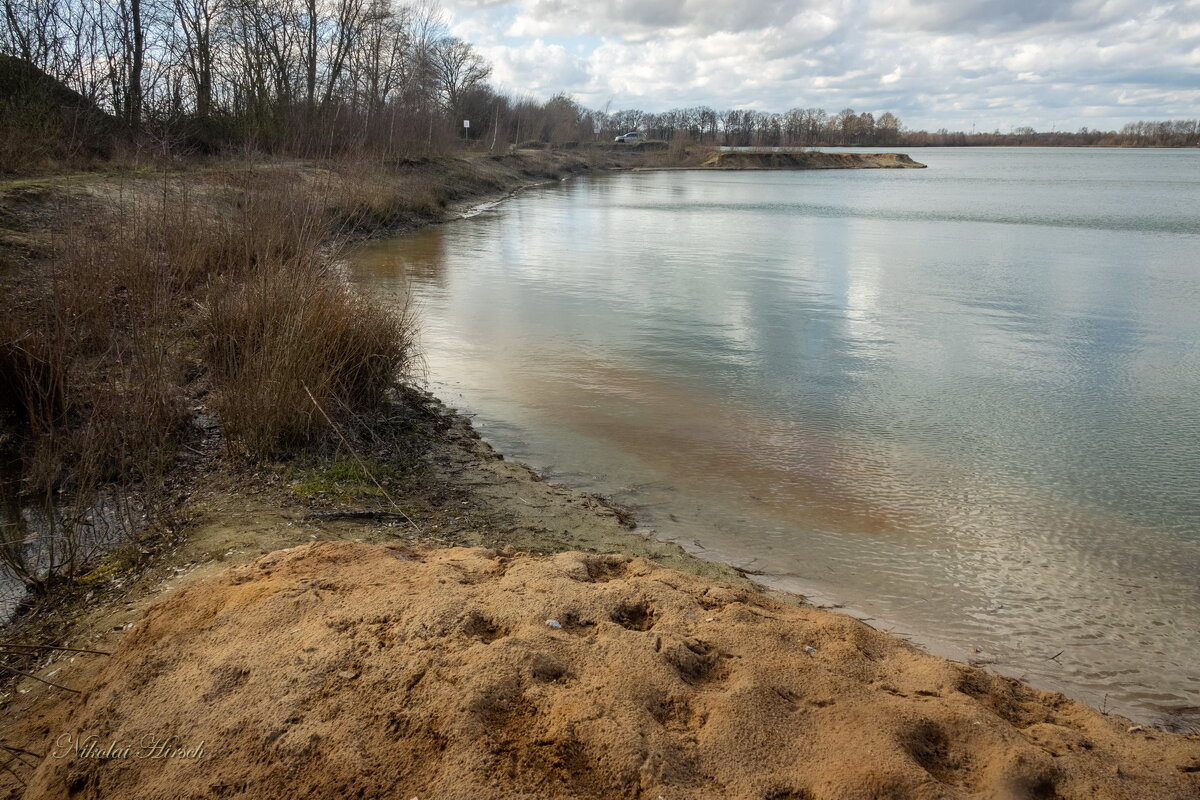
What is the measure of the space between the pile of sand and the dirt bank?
7399 cm

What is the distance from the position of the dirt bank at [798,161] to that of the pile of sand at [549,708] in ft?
243

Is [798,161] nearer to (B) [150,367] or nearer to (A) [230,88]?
(A) [230,88]

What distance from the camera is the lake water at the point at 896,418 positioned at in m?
4.32

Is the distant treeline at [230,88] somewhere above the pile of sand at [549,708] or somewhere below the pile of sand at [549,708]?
above

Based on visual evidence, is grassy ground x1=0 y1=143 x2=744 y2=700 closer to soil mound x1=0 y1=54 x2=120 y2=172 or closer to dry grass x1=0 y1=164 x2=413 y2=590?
dry grass x1=0 y1=164 x2=413 y2=590

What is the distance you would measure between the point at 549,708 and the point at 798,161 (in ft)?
267

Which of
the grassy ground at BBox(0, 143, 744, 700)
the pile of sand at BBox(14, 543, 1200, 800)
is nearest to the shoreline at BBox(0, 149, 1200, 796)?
the grassy ground at BBox(0, 143, 744, 700)

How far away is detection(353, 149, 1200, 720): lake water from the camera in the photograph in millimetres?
4320

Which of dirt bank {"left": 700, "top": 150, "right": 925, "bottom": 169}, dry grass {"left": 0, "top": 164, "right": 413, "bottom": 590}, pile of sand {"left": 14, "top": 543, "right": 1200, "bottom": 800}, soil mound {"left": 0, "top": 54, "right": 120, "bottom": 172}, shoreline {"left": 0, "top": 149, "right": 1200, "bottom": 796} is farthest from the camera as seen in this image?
dirt bank {"left": 700, "top": 150, "right": 925, "bottom": 169}

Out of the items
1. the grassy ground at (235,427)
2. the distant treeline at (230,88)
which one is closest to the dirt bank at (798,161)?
the distant treeline at (230,88)

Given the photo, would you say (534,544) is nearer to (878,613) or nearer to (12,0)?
(878,613)

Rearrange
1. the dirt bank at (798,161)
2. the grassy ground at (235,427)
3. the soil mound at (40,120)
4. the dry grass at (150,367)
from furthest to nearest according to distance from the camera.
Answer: the dirt bank at (798,161) < the soil mound at (40,120) < the dry grass at (150,367) < the grassy ground at (235,427)

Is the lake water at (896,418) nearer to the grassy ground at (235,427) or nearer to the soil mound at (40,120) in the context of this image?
the grassy ground at (235,427)

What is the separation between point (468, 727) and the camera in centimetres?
230
